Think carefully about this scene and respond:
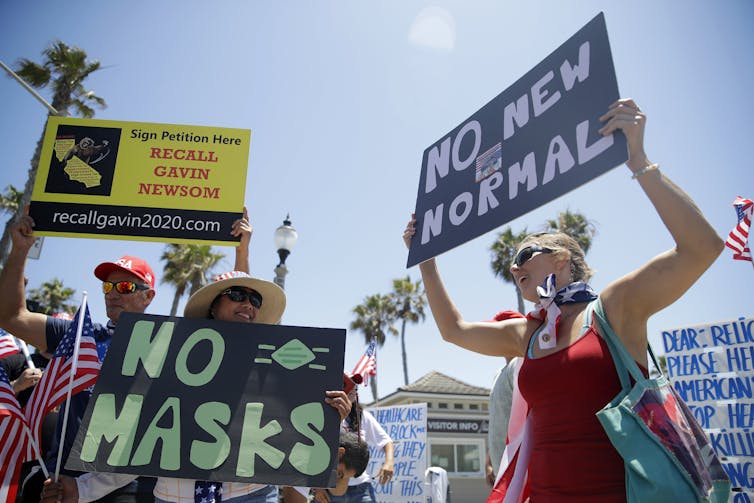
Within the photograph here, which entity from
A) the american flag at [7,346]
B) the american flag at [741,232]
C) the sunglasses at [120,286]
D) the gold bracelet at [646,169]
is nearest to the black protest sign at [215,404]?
the sunglasses at [120,286]

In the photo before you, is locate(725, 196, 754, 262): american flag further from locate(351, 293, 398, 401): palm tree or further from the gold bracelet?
locate(351, 293, 398, 401): palm tree

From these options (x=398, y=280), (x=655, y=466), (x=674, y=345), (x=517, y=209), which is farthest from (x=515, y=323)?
(x=398, y=280)

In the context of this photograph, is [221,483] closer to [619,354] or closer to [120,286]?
[120,286]

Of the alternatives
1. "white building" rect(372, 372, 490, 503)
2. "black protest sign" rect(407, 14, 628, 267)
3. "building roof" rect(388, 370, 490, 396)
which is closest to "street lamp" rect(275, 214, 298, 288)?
"black protest sign" rect(407, 14, 628, 267)

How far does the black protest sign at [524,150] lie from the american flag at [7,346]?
3213mm

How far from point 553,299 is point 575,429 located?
53 centimetres

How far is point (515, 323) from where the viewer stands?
101 inches

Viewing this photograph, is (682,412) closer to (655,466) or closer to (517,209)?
(655,466)

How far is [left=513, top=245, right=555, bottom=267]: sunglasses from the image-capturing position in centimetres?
230

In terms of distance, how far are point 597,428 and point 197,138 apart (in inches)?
141

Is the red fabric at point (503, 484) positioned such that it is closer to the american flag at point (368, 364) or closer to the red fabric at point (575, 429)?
the red fabric at point (575, 429)

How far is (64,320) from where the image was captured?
10.3 feet

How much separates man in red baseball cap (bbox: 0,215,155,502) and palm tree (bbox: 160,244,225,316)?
22.3 meters

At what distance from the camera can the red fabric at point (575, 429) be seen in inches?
68.5
